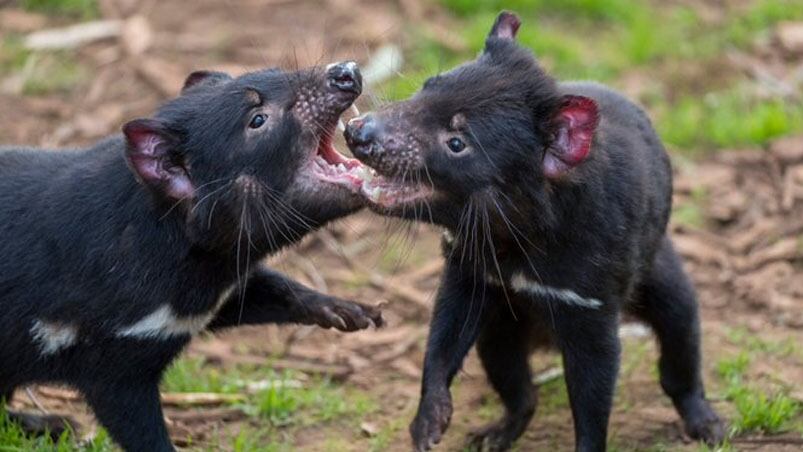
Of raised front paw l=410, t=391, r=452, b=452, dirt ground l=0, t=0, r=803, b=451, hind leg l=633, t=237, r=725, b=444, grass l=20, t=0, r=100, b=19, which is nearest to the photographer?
raised front paw l=410, t=391, r=452, b=452

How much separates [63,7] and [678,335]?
16.7ft

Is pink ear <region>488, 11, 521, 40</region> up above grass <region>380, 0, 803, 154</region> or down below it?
above

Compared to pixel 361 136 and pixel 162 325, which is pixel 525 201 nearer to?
pixel 361 136

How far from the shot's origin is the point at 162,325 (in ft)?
16.8

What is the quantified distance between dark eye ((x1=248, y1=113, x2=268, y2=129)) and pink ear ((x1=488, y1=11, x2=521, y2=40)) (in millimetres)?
900

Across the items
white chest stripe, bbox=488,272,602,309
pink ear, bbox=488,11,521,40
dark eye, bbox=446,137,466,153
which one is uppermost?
pink ear, bbox=488,11,521,40

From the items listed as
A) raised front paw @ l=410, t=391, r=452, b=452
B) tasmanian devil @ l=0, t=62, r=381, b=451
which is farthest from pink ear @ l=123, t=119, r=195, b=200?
raised front paw @ l=410, t=391, r=452, b=452

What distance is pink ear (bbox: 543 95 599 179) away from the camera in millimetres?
4797

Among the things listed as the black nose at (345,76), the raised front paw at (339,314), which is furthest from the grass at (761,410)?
the black nose at (345,76)

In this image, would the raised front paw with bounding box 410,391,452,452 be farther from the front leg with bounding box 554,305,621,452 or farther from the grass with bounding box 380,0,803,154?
the grass with bounding box 380,0,803,154

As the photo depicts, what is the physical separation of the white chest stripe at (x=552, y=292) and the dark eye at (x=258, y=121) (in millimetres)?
1045

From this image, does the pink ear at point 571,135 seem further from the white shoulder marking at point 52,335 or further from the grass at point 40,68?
the grass at point 40,68

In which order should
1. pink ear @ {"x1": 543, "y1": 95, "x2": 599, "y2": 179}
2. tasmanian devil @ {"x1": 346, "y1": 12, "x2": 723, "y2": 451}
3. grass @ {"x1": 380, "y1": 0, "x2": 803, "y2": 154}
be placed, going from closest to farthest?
1. pink ear @ {"x1": 543, "y1": 95, "x2": 599, "y2": 179}
2. tasmanian devil @ {"x1": 346, "y1": 12, "x2": 723, "y2": 451}
3. grass @ {"x1": 380, "y1": 0, "x2": 803, "y2": 154}

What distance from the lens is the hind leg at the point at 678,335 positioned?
5785 mm
